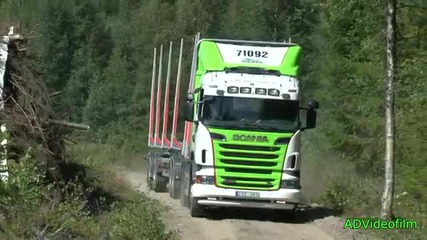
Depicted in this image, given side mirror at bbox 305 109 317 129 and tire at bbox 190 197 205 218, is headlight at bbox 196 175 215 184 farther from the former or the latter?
side mirror at bbox 305 109 317 129

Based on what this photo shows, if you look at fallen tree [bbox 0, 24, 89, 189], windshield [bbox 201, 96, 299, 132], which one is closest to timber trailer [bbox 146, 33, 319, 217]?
windshield [bbox 201, 96, 299, 132]

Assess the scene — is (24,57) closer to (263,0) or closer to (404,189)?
(404,189)

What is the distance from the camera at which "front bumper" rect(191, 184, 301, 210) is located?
15297 millimetres

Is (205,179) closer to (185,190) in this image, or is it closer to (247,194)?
(247,194)

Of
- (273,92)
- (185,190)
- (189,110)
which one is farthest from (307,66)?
(273,92)

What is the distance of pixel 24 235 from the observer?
9.91m

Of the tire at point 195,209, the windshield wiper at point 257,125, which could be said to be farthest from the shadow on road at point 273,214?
the windshield wiper at point 257,125

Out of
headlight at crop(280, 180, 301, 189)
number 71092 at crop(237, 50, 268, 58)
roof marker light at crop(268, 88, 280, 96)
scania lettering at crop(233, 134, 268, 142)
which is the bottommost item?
headlight at crop(280, 180, 301, 189)

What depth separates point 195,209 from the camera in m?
15.9

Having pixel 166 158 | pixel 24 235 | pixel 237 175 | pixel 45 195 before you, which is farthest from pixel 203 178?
pixel 166 158

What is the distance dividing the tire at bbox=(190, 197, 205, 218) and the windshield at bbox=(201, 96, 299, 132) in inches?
70.4

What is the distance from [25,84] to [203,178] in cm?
422

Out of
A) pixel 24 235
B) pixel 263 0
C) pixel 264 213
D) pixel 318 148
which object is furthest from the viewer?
pixel 263 0

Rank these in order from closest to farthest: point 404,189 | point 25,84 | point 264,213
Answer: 1. point 404,189
2. point 25,84
3. point 264,213
